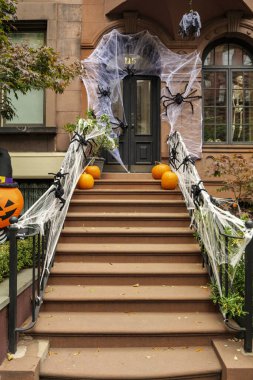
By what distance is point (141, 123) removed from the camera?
933 centimetres

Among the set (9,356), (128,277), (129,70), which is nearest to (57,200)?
(128,277)

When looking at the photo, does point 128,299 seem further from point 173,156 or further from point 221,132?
point 221,132

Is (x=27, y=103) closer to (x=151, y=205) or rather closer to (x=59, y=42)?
(x=59, y=42)

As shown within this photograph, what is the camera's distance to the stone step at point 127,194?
7.01m

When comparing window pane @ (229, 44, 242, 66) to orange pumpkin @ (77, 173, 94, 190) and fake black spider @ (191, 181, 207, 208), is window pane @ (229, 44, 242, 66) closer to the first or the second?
orange pumpkin @ (77, 173, 94, 190)

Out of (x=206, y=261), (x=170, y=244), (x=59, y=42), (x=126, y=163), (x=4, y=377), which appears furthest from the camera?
(x=126, y=163)

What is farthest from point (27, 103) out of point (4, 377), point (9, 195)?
point (4, 377)

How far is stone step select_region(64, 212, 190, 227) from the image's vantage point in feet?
20.6

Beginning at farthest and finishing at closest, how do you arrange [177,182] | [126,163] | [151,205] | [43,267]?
[126,163]
[177,182]
[151,205]
[43,267]

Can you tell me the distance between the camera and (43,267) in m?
4.71

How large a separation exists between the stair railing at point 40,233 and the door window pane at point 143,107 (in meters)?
2.90

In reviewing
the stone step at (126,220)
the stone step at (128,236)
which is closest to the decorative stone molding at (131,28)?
the stone step at (126,220)

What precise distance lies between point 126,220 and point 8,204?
1.83 metres

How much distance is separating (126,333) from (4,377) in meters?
1.27
